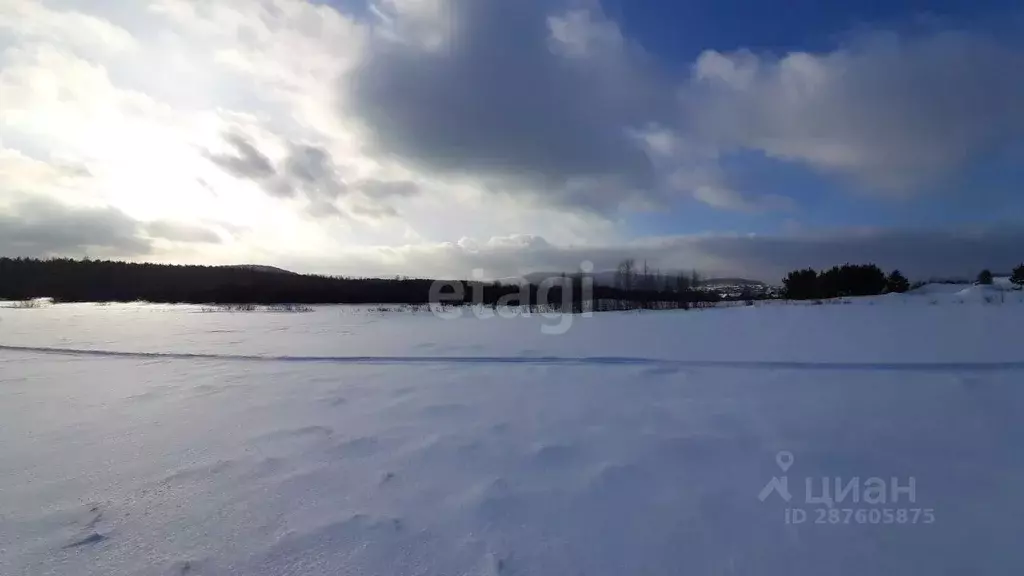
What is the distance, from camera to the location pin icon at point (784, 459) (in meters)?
2.93

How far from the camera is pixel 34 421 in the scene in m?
4.05

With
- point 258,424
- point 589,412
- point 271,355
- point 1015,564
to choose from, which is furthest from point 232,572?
point 271,355

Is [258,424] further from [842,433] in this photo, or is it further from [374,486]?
[842,433]

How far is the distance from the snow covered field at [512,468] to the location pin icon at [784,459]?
0.02 metres

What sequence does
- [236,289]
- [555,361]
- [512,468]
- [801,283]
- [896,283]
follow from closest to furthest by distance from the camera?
[512,468]
[555,361]
[896,283]
[801,283]
[236,289]

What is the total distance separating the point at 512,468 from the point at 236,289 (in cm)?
4510

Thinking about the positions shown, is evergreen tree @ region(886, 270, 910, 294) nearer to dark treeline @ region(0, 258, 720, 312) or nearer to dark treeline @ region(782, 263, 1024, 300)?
dark treeline @ region(782, 263, 1024, 300)

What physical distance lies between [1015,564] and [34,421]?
6.91m

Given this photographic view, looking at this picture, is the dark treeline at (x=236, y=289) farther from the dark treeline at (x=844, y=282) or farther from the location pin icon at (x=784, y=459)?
the location pin icon at (x=784, y=459)

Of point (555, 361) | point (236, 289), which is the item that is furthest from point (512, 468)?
point (236, 289)

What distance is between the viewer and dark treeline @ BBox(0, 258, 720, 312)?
3322cm

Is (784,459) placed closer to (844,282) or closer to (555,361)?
(555,361)

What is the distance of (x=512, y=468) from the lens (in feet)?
9.62

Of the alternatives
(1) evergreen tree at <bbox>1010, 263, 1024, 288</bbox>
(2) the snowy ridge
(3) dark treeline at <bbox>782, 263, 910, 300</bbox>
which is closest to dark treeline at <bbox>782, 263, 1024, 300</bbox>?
(3) dark treeline at <bbox>782, 263, 910, 300</bbox>
